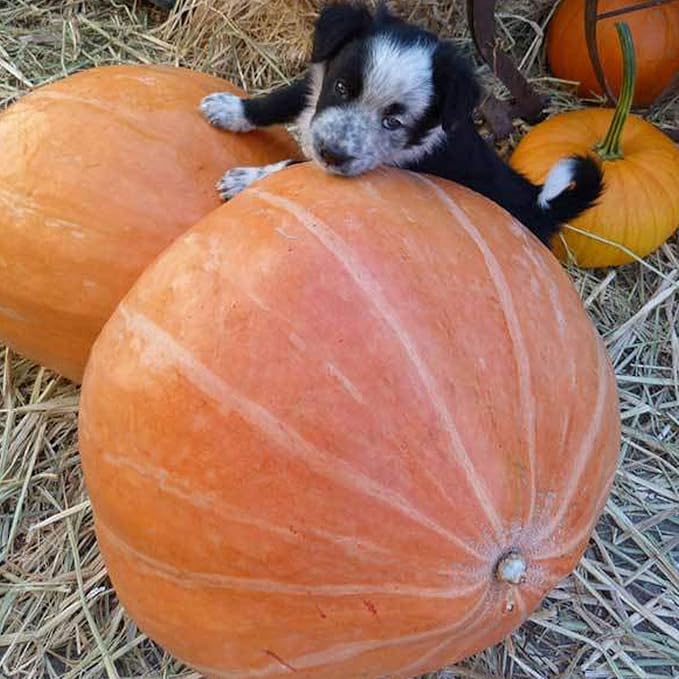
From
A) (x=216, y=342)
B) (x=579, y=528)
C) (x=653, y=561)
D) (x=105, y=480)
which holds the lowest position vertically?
(x=653, y=561)

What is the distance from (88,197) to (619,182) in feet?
4.31

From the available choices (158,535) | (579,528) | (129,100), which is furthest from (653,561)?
(129,100)

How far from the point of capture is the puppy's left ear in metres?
1.55

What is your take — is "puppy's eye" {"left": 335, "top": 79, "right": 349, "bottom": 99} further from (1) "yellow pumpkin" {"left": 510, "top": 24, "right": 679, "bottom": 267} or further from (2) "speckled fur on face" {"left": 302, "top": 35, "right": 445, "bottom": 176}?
(1) "yellow pumpkin" {"left": 510, "top": 24, "right": 679, "bottom": 267}

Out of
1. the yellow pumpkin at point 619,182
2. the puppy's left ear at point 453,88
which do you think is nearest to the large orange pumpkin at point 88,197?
the puppy's left ear at point 453,88

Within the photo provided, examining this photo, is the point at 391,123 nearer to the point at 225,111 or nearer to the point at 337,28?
the point at 337,28

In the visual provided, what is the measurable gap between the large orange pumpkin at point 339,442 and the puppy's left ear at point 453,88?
1.14 feet

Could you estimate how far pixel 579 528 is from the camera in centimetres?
119

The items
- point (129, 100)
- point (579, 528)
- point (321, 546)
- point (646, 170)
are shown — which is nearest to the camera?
point (321, 546)

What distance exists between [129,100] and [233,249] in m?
0.52

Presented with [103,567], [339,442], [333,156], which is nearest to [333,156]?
[333,156]

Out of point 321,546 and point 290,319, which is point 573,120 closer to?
point 290,319

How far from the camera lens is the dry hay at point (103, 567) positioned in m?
1.54

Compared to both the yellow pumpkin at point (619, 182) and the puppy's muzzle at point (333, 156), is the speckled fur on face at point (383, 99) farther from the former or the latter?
the yellow pumpkin at point (619, 182)
